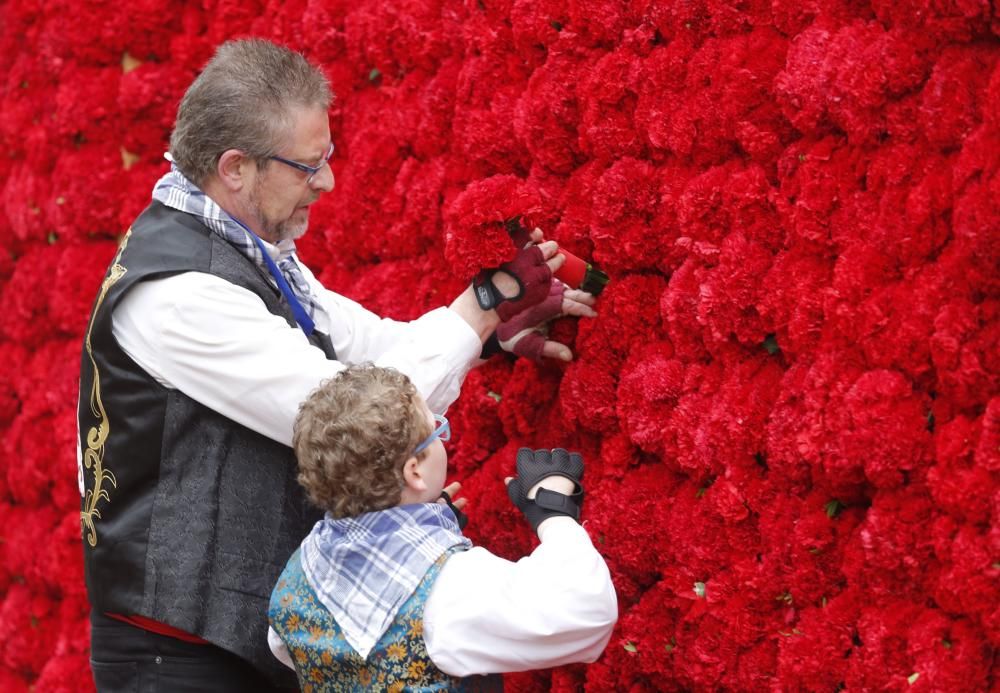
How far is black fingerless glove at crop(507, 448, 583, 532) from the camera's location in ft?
7.69

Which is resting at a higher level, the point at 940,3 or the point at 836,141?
the point at 940,3

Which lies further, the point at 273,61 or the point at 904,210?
the point at 273,61

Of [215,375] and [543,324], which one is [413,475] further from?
[543,324]

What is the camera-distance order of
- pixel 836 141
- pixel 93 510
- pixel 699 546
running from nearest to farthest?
pixel 836 141
pixel 699 546
pixel 93 510

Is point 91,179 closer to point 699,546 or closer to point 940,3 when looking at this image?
point 699,546

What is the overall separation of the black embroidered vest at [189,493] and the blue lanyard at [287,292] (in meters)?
0.06

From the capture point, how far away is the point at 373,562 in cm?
224

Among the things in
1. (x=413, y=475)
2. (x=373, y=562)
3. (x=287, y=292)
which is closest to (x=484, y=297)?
(x=287, y=292)

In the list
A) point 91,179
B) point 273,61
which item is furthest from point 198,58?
point 273,61

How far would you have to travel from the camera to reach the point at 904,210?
2.24 metres

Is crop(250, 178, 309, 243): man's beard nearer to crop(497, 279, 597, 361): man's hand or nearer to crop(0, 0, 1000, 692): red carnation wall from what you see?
crop(0, 0, 1000, 692): red carnation wall

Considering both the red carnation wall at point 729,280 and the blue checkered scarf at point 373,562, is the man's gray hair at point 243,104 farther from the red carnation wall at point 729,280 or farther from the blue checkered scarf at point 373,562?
the blue checkered scarf at point 373,562

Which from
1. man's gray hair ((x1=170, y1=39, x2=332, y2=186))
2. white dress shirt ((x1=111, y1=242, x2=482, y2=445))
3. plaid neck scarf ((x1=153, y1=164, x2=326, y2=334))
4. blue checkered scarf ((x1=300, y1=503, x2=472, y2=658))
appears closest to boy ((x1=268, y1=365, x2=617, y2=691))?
blue checkered scarf ((x1=300, y1=503, x2=472, y2=658))

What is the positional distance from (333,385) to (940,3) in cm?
120
